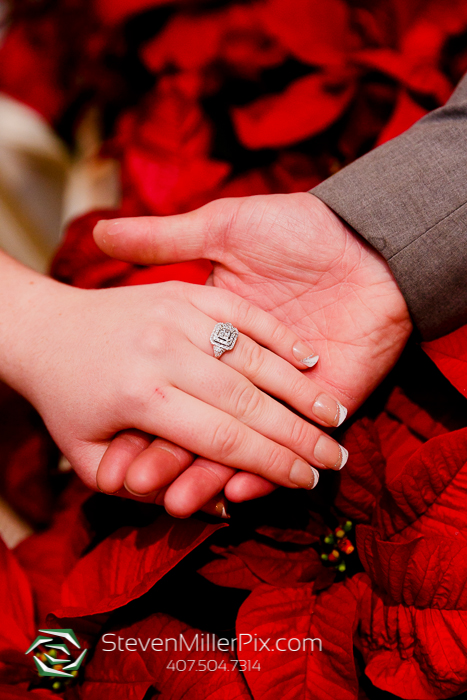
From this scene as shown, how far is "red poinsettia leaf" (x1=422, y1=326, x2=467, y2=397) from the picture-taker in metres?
0.57

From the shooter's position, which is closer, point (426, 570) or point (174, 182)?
point (426, 570)

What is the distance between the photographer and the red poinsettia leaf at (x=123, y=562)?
55cm

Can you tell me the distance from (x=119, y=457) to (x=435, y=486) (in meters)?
0.38

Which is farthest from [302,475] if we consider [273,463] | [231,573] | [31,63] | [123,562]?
[31,63]

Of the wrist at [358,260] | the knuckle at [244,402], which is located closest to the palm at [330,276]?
the wrist at [358,260]

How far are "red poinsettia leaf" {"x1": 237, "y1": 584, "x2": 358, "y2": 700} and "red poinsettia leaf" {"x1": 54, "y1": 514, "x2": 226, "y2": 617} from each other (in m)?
0.11

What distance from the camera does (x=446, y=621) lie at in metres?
0.50

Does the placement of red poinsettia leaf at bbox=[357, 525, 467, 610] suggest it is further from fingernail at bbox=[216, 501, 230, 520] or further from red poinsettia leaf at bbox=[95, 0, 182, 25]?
red poinsettia leaf at bbox=[95, 0, 182, 25]

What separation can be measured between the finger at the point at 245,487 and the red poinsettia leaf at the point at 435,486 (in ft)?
0.51

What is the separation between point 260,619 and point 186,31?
1.18 m

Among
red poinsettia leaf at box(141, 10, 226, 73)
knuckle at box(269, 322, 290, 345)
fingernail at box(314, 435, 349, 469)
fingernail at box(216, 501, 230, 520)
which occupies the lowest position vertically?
fingernail at box(216, 501, 230, 520)

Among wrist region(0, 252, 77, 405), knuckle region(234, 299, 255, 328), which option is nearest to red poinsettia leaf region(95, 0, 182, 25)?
wrist region(0, 252, 77, 405)

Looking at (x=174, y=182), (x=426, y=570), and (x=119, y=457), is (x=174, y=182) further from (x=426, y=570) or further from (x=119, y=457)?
(x=426, y=570)

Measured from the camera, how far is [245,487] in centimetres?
61
